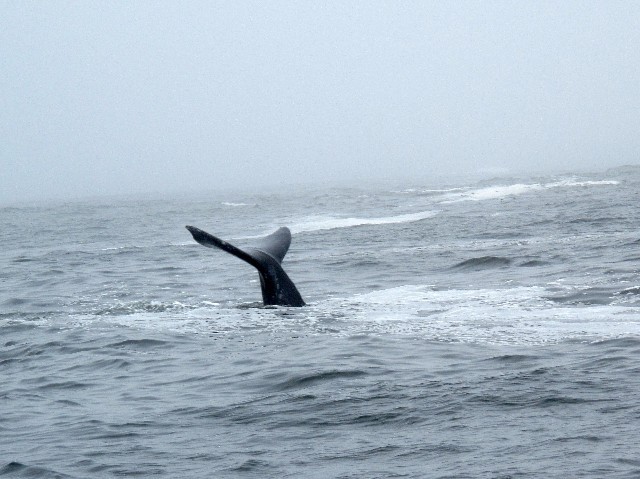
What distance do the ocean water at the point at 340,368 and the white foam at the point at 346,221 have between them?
33.8 ft

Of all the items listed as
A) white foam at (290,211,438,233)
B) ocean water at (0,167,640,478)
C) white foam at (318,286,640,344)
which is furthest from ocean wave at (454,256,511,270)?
white foam at (290,211,438,233)

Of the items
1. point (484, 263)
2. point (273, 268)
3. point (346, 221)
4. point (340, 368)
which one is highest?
Answer: point (273, 268)

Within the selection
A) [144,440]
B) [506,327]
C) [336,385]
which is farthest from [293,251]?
[144,440]

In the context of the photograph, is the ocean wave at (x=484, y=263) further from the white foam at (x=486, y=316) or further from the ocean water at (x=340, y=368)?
the white foam at (x=486, y=316)

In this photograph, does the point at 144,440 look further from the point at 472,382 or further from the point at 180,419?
the point at 472,382

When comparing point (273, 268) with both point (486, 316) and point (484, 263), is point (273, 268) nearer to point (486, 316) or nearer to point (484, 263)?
point (486, 316)

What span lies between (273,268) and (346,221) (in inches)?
842

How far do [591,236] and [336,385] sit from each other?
1450 centimetres

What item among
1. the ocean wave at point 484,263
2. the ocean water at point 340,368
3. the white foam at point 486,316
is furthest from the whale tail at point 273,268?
the ocean wave at point 484,263

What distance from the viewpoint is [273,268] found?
44.8ft

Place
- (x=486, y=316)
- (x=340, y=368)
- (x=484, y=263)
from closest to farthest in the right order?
(x=340, y=368)
(x=486, y=316)
(x=484, y=263)

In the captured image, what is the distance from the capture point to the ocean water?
7.22m

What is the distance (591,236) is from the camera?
22.6 metres

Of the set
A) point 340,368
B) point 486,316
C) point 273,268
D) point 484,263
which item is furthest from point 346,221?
point 340,368
